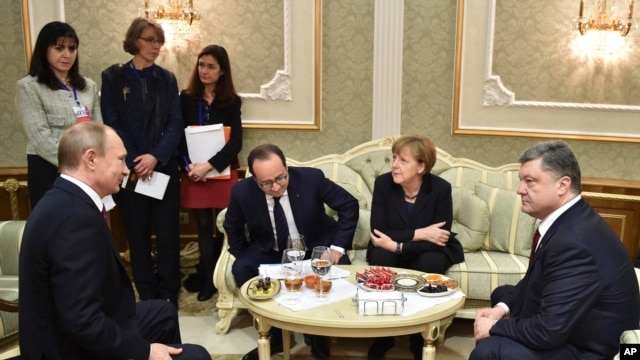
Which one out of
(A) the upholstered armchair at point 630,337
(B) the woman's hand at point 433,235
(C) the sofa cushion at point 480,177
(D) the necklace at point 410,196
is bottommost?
(A) the upholstered armchair at point 630,337

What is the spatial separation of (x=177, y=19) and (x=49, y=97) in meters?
1.29

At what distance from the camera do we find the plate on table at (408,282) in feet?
9.18

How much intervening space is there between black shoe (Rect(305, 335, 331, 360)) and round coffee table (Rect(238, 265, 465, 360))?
693mm

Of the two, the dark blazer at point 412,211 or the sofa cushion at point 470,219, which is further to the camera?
the sofa cushion at point 470,219

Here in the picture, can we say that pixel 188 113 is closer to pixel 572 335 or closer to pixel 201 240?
pixel 201 240

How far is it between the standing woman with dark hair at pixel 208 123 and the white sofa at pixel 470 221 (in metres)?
0.33

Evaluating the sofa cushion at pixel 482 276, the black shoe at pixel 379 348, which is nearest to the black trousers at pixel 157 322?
the black shoe at pixel 379 348

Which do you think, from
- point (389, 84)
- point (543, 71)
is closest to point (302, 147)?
point (389, 84)

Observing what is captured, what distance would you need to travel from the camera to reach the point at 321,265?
2678 mm

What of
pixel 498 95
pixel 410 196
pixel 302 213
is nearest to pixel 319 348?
pixel 302 213

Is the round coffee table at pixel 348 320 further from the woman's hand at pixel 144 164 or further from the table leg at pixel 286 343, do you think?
the woman's hand at pixel 144 164

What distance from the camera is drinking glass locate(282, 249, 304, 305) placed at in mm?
2648

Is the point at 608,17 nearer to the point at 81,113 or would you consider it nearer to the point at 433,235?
the point at 433,235

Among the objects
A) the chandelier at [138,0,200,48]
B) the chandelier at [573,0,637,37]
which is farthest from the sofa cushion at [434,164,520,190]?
the chandelier at [138,0,200,48]
